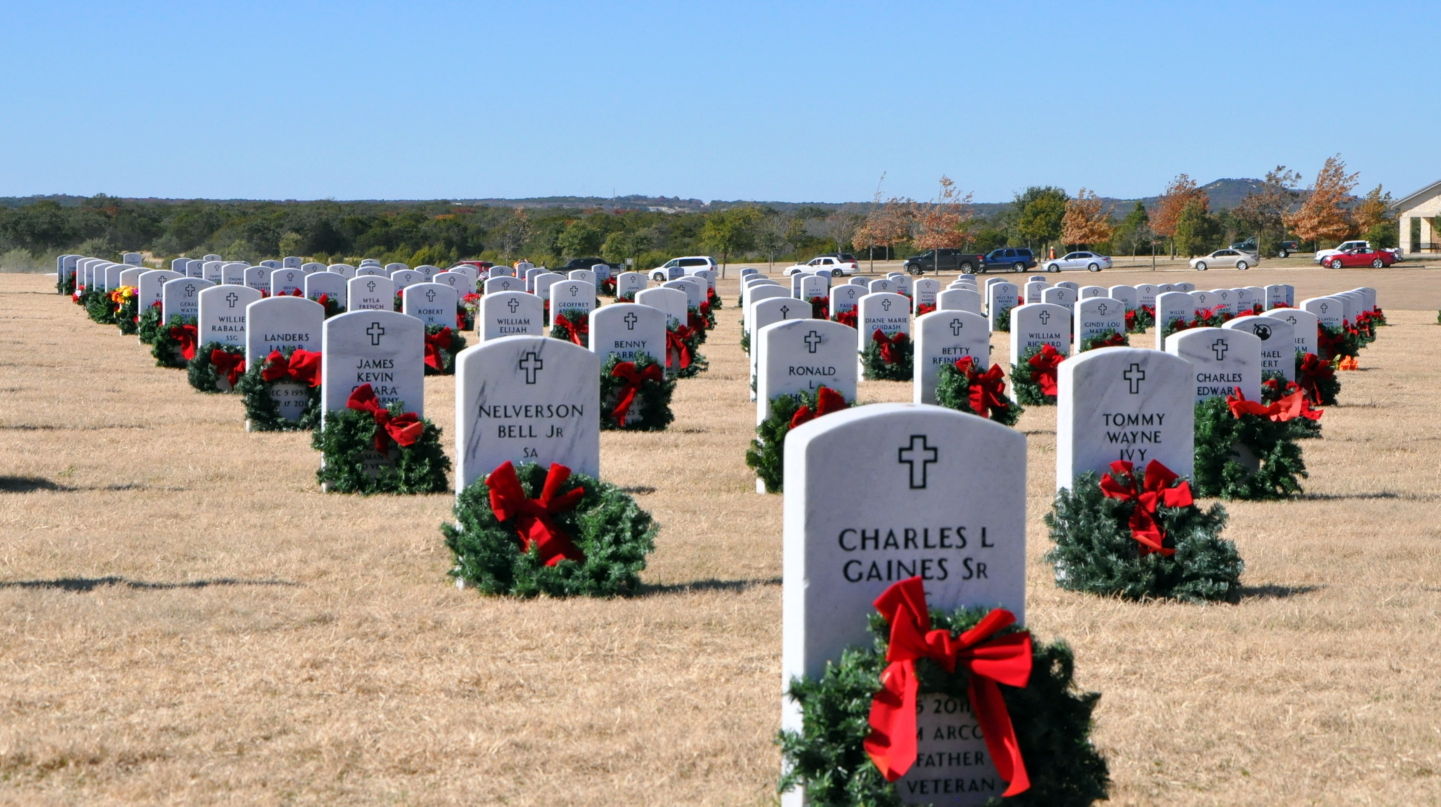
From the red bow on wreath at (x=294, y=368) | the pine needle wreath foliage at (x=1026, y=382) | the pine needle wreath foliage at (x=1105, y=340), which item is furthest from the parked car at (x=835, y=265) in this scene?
the red bow on wreath at (x=294, y=368)

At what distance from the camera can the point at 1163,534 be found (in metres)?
8.41

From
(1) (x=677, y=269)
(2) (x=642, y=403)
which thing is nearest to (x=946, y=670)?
(2) (x=642, y=403)

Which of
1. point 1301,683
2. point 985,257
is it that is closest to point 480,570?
point 1301,683

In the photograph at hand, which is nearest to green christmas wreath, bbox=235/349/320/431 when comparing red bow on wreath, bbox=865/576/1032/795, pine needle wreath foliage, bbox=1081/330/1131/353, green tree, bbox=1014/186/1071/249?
pine needle wreath foliage, bbox=1081/330/1131/353

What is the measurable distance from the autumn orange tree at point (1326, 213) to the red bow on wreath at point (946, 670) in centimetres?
8920

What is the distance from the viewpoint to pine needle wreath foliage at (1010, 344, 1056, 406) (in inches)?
702

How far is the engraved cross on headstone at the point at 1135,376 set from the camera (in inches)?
332

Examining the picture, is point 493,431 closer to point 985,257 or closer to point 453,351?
point 453,351

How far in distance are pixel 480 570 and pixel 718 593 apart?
3.90 feet

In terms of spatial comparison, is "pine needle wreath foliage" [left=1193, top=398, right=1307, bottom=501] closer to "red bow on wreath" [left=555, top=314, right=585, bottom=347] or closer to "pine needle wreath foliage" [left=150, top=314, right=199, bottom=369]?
"red bow on wreath" [left=555, top=314, right=585, bottom=347]

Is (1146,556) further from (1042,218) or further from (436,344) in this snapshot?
(1042,218)

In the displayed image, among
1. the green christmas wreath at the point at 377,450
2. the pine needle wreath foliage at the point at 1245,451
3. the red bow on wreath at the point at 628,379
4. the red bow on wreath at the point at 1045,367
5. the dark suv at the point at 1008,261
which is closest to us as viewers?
the green christmas wreath at the point at 377,450

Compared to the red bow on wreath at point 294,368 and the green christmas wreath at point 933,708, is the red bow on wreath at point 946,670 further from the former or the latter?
the red bow on wreath at point 294,368

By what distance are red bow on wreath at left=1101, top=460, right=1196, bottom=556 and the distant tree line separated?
231 ft
